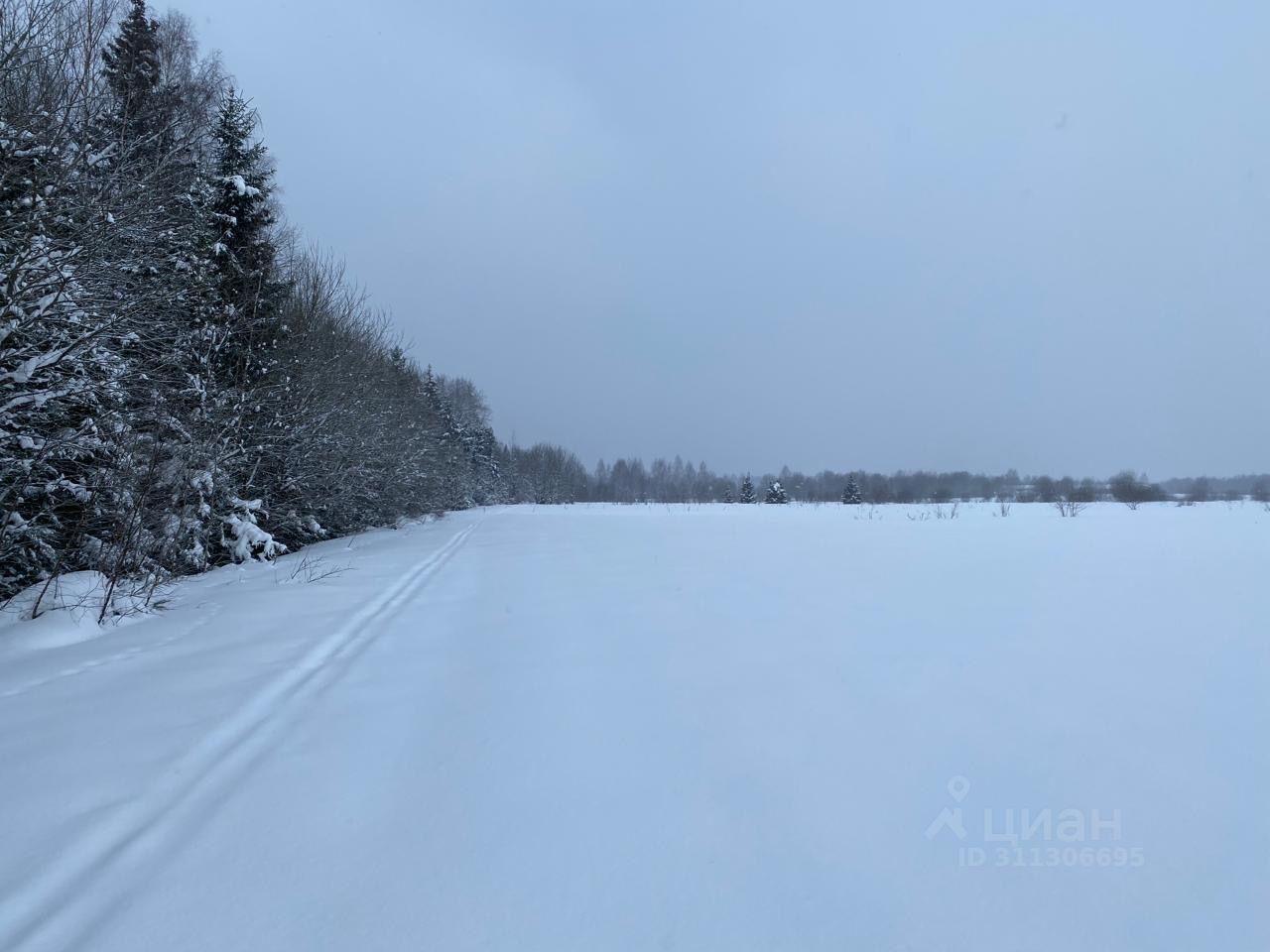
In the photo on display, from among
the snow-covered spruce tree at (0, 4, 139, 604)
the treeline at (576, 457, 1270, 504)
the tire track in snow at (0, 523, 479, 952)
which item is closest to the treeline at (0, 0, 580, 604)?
the snow-covered spruce tree at (0, 4, 139, 604)

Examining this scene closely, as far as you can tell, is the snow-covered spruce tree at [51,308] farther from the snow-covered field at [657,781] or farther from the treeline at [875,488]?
the treeline at [875,488]

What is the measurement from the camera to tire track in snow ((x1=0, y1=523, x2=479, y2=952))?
Result: 1.84m

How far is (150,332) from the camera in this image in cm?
834

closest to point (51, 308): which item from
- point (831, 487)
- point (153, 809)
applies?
point (153, 809)

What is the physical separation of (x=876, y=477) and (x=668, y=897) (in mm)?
78361

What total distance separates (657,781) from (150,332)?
9685mm

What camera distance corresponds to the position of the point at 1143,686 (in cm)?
329

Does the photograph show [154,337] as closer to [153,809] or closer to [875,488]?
[153,809]

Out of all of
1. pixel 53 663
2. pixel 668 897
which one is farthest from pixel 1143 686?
pixel 53 663

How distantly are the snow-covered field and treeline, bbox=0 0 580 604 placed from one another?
2030 millimetres

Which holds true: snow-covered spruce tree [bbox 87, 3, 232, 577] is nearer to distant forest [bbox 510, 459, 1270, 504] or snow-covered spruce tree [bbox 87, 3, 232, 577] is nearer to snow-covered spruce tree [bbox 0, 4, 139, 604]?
snow-covered spruce tree [bbox 0, 4, 139, 604]

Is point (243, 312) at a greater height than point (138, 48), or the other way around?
point (138, 48)

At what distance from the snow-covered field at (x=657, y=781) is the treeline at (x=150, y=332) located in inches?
79.9

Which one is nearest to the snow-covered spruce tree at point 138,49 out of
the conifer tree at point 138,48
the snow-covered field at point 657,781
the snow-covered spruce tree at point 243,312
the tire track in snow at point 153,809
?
the conifer tree at point 138,48
